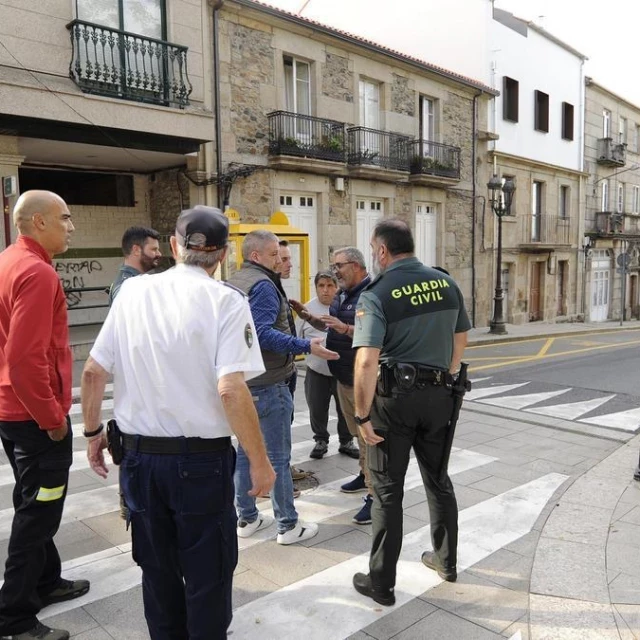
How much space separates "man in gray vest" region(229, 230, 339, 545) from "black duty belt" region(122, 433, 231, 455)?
1.39 metres

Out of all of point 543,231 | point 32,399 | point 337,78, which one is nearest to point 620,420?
point 32,399

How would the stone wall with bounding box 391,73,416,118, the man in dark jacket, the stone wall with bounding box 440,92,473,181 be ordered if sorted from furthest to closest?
the stone wall with bounding box 440,92,473,181 < the stone wall with bounding box 391,73,416,118 < the man in dark jacket

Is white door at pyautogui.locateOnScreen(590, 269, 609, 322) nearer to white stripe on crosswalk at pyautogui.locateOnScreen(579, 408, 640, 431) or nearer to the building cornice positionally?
the building cornice

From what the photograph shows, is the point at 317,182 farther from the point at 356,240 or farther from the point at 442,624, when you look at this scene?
the point at 442,624

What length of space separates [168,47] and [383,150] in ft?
23.2

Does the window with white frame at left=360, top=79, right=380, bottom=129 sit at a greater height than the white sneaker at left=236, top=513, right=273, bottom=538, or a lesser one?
greater

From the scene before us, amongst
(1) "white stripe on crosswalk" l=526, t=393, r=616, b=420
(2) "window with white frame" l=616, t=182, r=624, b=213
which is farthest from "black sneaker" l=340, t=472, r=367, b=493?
(2) "window with white frame" l=616, t=182, r=624, b=213

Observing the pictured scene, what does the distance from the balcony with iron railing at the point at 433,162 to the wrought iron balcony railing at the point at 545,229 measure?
5266 millimetres

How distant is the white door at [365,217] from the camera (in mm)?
16781

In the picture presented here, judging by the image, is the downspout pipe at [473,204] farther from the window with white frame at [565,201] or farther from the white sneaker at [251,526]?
the white sneaker at [251,526]

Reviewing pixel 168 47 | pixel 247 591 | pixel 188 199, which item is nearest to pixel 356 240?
pixel 188 199

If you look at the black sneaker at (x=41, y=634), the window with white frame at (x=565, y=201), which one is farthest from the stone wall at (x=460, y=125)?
the black sneaker at (x=41, y=634)

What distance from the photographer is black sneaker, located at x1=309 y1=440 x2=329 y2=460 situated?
5633 mm

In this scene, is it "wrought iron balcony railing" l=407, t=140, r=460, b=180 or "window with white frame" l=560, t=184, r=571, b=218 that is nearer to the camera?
"wrought iron balcony railing" l=407, t=140, r=460, b=180
